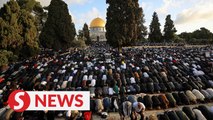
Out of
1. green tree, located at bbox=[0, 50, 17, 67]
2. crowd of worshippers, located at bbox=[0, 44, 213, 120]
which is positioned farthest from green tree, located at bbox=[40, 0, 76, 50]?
green tree, located at bbox=[0, 50, 17, 67]

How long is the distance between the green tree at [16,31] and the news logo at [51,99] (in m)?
21.7

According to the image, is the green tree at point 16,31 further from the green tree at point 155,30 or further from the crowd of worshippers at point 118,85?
the green tree at point 155,30

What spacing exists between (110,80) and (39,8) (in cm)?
Result: 3652

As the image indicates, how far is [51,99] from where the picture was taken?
7.71 m

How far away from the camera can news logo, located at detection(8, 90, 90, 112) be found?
7.68m

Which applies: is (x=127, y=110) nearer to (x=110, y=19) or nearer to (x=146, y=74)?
(x=146, y=74)

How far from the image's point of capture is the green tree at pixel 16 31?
90.7 ft

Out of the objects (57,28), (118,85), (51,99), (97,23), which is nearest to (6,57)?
(118,85)

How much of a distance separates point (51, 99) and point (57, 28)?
36.3m

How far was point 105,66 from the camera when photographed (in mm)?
28938

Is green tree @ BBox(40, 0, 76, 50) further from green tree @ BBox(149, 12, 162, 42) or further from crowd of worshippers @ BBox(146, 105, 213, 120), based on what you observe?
green tree @ BBox(149, 12, 162, 42)

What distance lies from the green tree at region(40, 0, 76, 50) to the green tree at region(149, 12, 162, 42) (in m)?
32.9

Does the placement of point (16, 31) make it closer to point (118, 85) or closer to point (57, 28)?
point (57, 28)

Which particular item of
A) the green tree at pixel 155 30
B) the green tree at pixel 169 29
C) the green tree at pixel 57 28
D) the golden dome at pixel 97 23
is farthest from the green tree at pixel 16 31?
the golden dome at pixel 97 23
